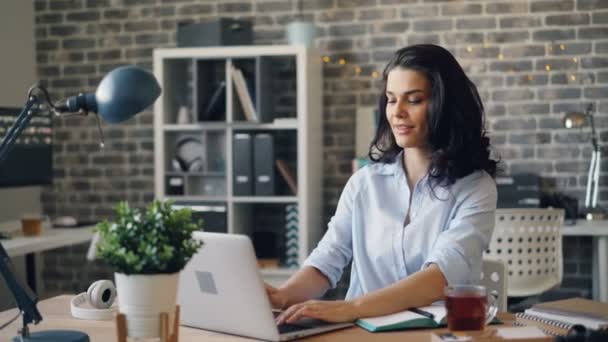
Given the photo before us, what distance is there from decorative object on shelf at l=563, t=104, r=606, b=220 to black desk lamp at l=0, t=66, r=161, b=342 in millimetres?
3141

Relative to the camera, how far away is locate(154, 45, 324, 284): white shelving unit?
4352 millimetres

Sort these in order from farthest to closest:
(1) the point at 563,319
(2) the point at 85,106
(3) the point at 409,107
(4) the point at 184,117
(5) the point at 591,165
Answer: (4) the point at 184,117 → (5) the point at 591,165 → (3) the point at 409,107 → (1) the point at 563,319 → (2) the point at 85,106

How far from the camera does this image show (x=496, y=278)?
2229 millimetres

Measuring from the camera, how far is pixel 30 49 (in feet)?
16.1

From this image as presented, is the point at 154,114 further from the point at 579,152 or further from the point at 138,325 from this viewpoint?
the point at 138,325

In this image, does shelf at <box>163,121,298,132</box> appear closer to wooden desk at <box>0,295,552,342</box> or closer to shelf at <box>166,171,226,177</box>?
shelf at <box>166,171,226,177</box>

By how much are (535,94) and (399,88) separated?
2.47 metres

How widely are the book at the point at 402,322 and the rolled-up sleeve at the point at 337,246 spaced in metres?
0.42

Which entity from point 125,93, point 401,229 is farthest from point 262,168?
point 125,93

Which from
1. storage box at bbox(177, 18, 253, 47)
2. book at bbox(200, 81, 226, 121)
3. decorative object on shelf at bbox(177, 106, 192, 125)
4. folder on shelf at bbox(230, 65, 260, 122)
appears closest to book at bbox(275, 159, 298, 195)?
folder on shelf at bbox(230, 65, 260, 122)

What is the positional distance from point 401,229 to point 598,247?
2.19m

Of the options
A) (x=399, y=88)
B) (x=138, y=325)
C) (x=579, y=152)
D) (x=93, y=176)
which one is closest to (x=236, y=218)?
(x=93, y=176)

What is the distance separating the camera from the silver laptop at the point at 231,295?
1.63 meters

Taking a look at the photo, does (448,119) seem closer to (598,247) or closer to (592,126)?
(598,247)
